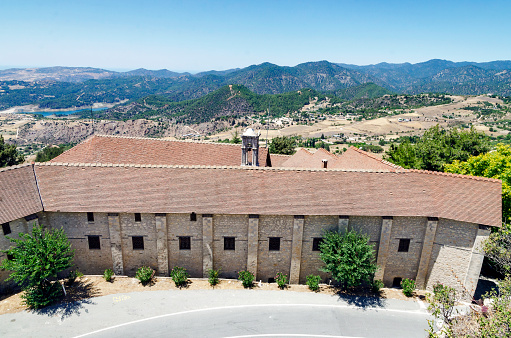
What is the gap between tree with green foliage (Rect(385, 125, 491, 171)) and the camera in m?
40.1

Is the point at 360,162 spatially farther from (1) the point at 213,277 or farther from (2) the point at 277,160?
(1) the point at 213,277

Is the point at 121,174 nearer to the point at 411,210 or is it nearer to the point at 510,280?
the point at 411,210

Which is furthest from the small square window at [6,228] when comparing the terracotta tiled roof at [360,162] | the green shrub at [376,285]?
the terracotta tiled roof at [360,162]

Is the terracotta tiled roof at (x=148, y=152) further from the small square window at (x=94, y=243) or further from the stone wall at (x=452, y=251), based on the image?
the stone wall at (x=452, y=251)

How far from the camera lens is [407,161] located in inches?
1645

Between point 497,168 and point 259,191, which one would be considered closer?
point 259,191

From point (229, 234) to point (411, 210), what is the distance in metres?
15.1

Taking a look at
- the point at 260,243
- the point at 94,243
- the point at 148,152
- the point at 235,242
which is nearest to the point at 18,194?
the point at 94,243

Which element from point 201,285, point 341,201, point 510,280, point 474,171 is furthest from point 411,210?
Result: point 201,285

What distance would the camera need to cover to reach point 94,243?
25.8 metres

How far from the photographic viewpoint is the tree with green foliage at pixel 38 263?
21100 millimetres

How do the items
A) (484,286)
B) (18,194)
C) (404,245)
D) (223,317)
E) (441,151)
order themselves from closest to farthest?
(223,317) < (18,194) < (404,245) < (484,286) < (441,151)

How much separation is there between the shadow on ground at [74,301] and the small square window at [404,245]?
25401 mm

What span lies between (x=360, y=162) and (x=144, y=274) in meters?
24.2
